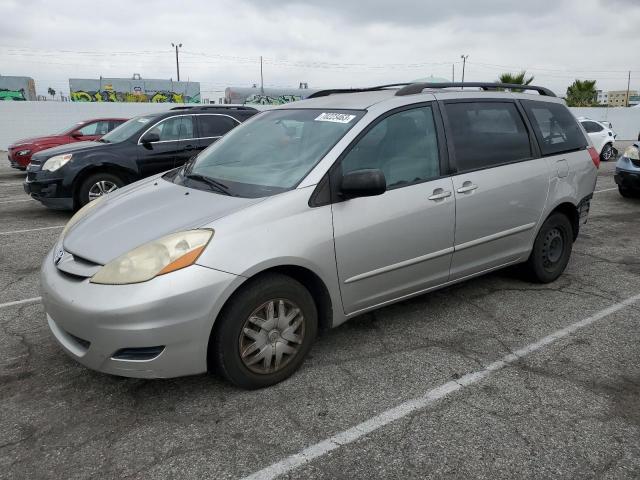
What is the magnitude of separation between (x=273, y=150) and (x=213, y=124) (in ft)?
18.4

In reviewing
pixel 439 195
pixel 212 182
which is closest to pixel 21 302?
pixel 212 182

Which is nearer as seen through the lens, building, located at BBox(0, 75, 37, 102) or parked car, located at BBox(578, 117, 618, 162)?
parked car, located at BBox(578, 117, 618, 162)

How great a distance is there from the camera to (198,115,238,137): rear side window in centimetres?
884

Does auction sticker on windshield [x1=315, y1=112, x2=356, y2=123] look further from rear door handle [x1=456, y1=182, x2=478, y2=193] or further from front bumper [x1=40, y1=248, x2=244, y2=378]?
front bumper [x1=40, y1=248, x2=244, y2=378]

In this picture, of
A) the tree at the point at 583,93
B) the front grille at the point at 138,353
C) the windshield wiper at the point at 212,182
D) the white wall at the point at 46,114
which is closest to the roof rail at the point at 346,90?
the windshield wiper at the point at 212,182

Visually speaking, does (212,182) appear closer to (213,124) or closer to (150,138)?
(150,138)

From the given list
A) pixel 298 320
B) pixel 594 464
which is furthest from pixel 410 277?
pixel 594 464

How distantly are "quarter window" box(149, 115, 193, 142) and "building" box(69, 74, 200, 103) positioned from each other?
39.0 metres

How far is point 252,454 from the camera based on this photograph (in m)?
2.53

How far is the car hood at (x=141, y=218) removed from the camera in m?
2.91

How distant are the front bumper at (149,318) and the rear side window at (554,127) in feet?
10.3

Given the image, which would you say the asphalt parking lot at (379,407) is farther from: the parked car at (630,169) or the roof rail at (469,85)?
the parked car at (630,169)

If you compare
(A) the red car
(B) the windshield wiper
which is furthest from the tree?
(B) the windshield wiper

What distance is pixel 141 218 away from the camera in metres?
3.16
